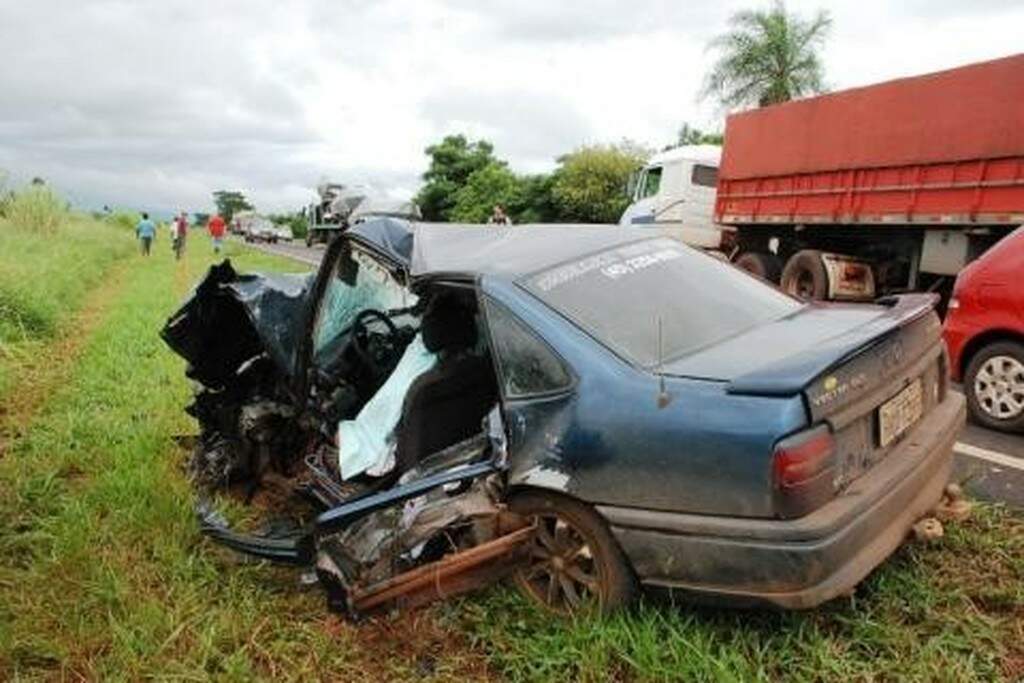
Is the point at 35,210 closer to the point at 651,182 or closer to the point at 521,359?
the point at 651,182

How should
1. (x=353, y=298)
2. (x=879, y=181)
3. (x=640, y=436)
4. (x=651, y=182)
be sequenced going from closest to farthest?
(x=640, y=436) < (x=353, y=298) < (x=879, y=181) < (x=651, y=182)

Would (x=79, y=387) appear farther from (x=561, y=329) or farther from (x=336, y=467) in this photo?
(x=561, y=329)

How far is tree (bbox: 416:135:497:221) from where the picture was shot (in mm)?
41406

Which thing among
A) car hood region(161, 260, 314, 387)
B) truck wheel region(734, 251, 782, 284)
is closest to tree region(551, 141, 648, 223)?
truck wheel region(734, 251, 782, 284)

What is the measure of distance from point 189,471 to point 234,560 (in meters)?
1.21

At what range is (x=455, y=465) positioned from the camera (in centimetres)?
364

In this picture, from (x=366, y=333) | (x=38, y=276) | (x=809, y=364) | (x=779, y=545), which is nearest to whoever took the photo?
(x=779, y=545)

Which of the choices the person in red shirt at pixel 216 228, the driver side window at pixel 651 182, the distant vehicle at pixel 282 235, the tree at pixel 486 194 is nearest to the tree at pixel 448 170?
the tree at pixel 486 194

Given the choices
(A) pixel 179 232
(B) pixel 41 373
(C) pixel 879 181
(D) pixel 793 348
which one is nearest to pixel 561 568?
(D) pixel 793 348

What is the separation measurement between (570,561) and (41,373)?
23.6 feet

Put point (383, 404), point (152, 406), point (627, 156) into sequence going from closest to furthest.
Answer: point (383, 404) < point (152, 406) < point (627, 156)

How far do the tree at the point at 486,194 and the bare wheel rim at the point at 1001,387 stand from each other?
30027 mm

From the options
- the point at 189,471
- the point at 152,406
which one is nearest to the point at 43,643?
the point at 189,471

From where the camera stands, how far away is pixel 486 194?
3762 cm
